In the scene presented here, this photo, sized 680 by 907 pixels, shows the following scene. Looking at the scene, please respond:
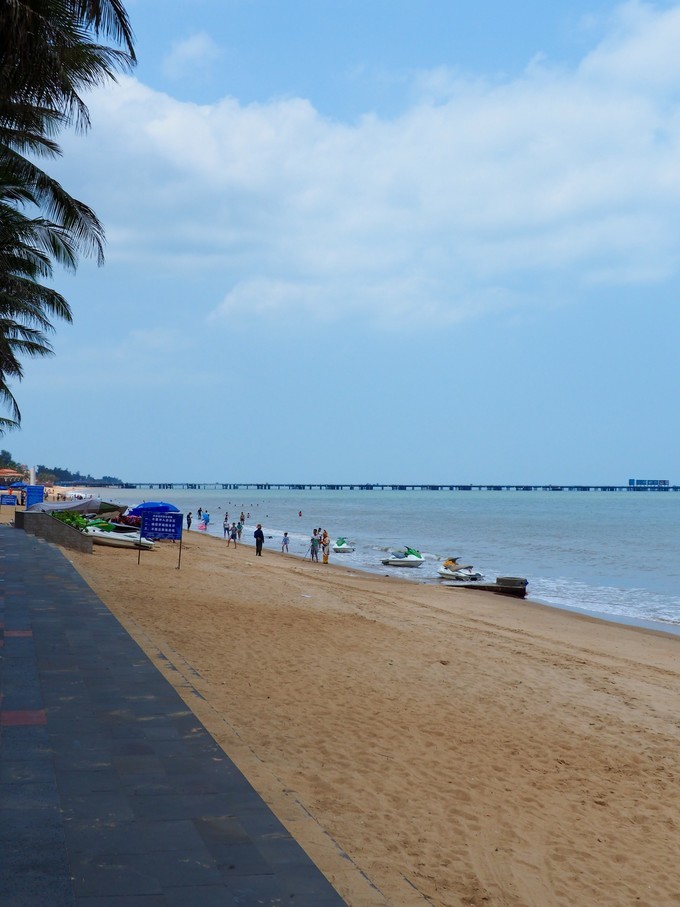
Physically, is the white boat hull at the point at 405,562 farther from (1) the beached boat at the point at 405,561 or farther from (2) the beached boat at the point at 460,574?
(2) the beached boat at the point at 460,574

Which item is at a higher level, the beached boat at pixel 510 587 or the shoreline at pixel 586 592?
the beached boat at pixel 510 587

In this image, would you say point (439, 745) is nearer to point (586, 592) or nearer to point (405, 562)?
point (586, 592)

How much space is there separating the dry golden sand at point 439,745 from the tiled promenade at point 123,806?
0.30 meters

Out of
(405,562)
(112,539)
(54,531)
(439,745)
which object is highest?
(54,531)

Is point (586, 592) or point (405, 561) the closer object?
point (586, 592)

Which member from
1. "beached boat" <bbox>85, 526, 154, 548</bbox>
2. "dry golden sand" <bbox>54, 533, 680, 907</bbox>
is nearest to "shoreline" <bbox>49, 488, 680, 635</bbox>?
"dry golden sand" <bbox>54, 533, 680, 907</bbox>

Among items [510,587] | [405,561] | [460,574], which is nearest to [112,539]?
[510,587]

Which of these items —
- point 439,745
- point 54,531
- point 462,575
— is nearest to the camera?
point 439,745

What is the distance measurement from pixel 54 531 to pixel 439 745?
18.3 meters

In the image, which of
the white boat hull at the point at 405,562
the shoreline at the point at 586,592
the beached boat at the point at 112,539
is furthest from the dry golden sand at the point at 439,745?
the white boat hull at the point at 405,562

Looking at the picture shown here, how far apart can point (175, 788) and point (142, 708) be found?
5.69ft

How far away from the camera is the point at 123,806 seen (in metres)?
4.32

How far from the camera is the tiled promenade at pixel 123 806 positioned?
11.3 ft

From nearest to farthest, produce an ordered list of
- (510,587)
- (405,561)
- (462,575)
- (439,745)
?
(439,745)
(510,587)
(462,575)
(405,561)
